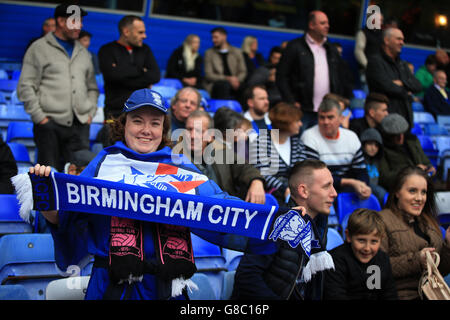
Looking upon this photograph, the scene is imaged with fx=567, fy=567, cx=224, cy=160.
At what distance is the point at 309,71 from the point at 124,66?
7.04ft

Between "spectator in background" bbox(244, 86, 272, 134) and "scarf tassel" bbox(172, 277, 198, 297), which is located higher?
"spectator in background" bbox(244, 86, 272, 134)

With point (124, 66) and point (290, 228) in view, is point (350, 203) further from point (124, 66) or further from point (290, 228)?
point (290, 228)

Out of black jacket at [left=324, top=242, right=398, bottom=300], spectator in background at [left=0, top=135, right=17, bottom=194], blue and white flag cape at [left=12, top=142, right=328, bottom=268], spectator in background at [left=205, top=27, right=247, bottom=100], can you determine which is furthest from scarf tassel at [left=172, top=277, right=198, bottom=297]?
spectator in background at [left=205, top=27, right=247, bottom=100]

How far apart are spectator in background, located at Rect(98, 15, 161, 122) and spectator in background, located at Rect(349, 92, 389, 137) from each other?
2.20 m

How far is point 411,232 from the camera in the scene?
416cm

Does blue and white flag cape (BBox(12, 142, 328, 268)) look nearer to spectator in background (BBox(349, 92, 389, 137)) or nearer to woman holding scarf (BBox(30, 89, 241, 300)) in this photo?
woman holding scarf (BBox(30, 89, 241, 300))

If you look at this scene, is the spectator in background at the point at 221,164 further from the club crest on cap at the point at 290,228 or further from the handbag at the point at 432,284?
the club crest on cap at the point at 290,228

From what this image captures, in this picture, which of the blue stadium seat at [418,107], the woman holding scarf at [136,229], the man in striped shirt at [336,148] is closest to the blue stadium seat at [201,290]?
the woman holding scarf at [136,229]

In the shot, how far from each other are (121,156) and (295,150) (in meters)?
2.63

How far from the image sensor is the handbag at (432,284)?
353cm

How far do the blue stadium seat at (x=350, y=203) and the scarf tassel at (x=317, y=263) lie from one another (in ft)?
6.78

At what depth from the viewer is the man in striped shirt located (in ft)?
16.3
